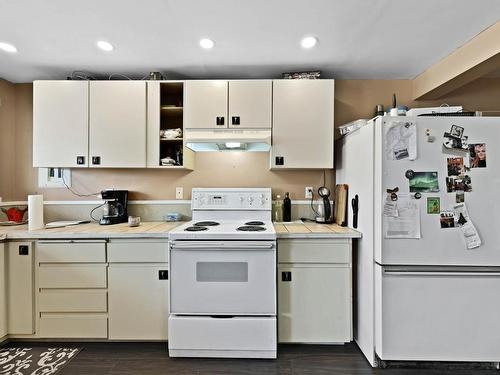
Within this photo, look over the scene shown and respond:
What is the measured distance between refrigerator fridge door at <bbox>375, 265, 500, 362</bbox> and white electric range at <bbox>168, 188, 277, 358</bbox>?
77cm

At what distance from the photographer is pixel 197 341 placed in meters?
1.93

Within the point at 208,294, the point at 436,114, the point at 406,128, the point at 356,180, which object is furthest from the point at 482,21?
the point at 208,294

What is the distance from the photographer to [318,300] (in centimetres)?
204

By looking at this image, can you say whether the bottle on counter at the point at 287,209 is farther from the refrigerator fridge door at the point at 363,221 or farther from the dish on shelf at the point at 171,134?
the dish on shelf at the point at 171,134

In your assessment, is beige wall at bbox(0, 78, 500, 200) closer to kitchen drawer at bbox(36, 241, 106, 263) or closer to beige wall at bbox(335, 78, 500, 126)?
beige wall at bbox(335, 78, 500, 126)

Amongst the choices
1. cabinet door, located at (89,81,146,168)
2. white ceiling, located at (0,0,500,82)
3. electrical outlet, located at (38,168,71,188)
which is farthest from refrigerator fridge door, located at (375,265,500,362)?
electrical outlet, located at (38,168,71,188)

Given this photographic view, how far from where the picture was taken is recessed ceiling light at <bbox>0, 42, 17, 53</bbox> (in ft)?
6.71

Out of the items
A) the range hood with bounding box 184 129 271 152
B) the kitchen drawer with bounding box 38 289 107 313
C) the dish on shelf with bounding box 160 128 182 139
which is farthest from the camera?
the dish on shelf with bounding box 160 128 182 139

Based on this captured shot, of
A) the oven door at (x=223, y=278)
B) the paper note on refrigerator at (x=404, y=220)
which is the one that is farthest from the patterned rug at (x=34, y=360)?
the paper note on refrigerator at (x=404, y=220)

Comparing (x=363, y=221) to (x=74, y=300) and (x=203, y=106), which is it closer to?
(x=203, y=106)

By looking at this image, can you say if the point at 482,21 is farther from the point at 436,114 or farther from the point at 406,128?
the point at 406,128

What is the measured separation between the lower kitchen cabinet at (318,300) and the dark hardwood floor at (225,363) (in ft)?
0.33

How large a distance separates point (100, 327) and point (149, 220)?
0.99 m

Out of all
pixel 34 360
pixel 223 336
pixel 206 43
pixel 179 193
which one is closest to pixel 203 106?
pixel 206 43
